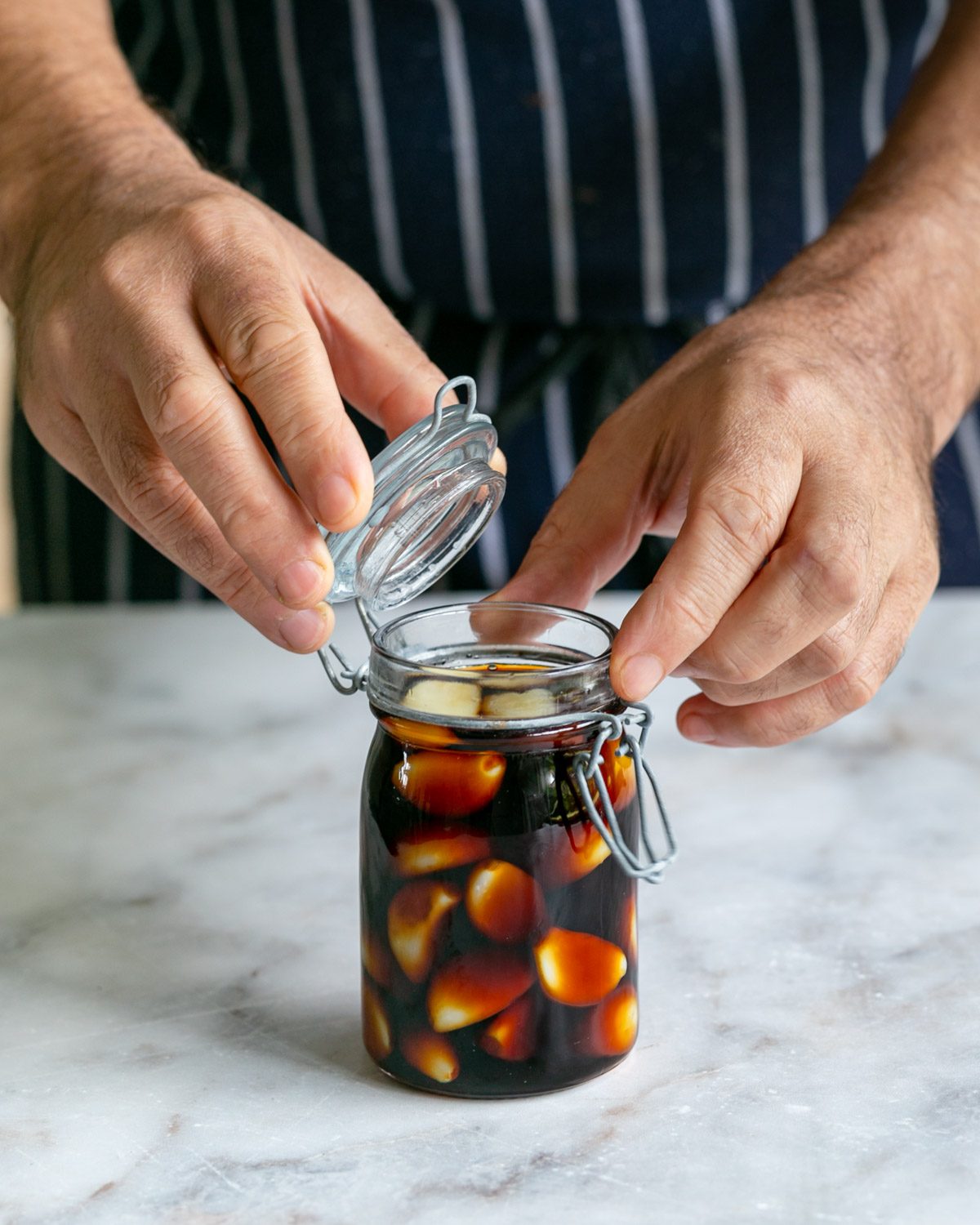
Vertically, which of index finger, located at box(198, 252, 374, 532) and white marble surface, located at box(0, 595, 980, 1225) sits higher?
index finger, located at box(198, 252, 374, 532)

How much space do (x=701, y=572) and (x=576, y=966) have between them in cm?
19

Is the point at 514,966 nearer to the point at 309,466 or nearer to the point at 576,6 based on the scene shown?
the point at 309,466

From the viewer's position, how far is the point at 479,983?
0.65m

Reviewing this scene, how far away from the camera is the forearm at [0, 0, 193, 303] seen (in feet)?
2.75

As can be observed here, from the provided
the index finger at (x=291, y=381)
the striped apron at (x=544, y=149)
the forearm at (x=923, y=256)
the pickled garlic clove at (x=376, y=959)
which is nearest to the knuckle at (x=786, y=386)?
the forearm at (x=923, y=256)

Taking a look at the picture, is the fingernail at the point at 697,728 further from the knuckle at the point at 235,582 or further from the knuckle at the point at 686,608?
the knuckle at the point at 235,582

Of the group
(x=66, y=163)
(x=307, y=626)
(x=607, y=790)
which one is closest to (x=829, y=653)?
(x=607, y=790)

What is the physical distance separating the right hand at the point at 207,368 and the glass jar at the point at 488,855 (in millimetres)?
43

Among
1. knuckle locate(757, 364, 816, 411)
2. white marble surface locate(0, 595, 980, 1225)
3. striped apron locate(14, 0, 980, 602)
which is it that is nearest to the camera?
white marble surface locate(0, 595, 980, 1225)

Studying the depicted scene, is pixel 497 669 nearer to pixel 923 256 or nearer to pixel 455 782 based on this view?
pixel 455 782

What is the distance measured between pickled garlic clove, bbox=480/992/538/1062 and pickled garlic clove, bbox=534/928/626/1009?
0.5 inches

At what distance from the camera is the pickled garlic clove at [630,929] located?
689 millimetres

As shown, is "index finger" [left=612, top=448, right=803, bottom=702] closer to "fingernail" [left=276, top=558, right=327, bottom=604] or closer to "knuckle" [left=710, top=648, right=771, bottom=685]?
"knuckle" [left=710, top=648, right=771, bottom=685]

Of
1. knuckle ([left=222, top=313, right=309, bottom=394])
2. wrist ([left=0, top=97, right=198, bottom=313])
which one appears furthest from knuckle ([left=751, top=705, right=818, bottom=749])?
wrist ([left=0, top=97, right=198, bottom=313])
